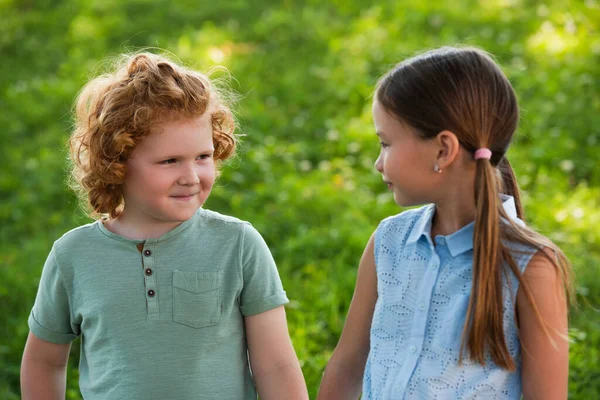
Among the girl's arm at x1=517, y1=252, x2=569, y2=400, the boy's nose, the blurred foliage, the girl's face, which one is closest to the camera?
the girl's arm at x1=517, y1=252, x2=569, y2=400

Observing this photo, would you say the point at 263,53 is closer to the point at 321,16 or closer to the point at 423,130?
the point at 321,16

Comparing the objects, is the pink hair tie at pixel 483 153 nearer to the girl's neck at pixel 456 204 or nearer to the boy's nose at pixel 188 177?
the girl's neck at pixel 456 204

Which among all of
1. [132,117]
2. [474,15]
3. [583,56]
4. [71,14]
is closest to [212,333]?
[132,117]

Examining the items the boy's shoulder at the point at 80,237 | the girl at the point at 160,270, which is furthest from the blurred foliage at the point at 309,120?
the boy's shoulder at the point at 80,237

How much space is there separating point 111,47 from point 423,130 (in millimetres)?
5585

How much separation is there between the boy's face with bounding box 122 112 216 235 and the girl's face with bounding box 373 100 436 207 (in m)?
0.44

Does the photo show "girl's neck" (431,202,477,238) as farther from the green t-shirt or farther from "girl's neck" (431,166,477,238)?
the green t-shirt

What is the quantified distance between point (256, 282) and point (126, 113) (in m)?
0.53

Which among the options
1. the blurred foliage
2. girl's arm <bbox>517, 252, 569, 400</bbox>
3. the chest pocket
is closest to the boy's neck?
the chest pocket

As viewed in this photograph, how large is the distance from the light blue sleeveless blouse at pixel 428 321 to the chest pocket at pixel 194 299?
0.41 meters

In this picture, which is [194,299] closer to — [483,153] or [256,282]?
[256,282]

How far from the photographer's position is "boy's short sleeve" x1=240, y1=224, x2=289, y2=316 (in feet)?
7.20

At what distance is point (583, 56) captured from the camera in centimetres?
639

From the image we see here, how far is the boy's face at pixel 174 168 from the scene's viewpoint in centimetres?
212
